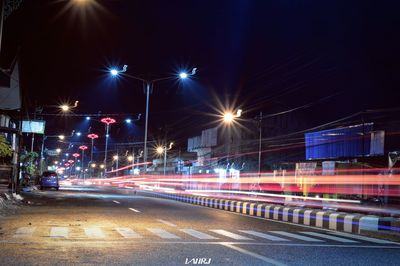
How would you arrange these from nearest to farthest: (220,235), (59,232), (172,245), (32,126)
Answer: (172,245) < (59,232) < (220,235) < (32,126)

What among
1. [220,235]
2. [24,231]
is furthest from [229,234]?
[24,231]

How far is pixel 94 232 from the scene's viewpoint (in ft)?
41.5

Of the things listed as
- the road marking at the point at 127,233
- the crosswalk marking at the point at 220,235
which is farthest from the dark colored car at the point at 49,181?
the road marking at the point at 127,233

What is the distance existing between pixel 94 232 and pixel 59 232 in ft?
2.86

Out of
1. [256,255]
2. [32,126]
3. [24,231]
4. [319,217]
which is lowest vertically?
[24,231]

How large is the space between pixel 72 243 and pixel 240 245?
367cm

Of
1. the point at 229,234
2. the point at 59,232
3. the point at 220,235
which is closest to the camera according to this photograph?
the point at 59,232

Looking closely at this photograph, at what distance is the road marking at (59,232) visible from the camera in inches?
467

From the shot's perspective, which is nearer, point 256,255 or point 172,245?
point 256,255

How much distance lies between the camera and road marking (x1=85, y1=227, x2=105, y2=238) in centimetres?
1199

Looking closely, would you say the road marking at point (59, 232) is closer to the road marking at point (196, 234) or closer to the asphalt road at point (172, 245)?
the asphalt road at point (172, 245)

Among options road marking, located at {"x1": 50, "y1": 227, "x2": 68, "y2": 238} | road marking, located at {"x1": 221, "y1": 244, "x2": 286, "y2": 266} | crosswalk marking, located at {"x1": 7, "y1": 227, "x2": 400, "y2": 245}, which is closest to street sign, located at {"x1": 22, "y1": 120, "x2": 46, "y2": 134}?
road marking, located at {"x1": 50, "y1": 227, "x2": 68, "y2": 238}

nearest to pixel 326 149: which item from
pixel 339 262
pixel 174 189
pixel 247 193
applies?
pixel 247 193

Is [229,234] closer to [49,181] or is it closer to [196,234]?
[196,234]
